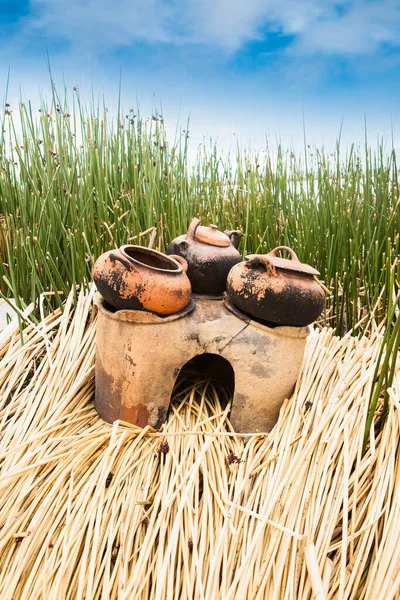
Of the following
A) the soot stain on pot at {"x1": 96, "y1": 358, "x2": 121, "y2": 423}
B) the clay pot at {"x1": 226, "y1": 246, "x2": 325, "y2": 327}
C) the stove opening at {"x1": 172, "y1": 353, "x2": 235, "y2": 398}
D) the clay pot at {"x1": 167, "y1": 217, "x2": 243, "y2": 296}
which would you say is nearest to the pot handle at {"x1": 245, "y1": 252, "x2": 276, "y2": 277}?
the clay pot at {"x1": 226, "y1": 246, "x2": 325, "y2": 327}

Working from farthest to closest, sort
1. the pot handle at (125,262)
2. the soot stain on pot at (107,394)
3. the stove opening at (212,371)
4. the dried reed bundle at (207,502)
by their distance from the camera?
the stove opening at (212,371) < the soot stain on pot at (107,394) < the pot handle at (125,262) < the dried reed bundle at (207,502)

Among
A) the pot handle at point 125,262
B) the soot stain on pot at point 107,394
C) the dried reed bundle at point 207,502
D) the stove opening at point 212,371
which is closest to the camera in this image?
the dried reed bundle at point 207,502

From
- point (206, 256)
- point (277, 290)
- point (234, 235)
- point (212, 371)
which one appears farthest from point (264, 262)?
point (212, 371)

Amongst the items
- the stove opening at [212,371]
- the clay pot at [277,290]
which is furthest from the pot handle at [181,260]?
the stove opening at [212,371]

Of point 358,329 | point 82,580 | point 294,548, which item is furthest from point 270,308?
point 358,329

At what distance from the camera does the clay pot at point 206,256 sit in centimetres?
137

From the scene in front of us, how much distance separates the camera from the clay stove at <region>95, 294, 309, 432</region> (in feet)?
4.15

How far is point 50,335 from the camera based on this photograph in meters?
1.65

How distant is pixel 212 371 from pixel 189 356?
8.9 inches

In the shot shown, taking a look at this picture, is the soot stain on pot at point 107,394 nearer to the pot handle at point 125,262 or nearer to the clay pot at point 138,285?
the clay pot at point 138,285

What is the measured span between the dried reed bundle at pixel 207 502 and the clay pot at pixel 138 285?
0.32 m

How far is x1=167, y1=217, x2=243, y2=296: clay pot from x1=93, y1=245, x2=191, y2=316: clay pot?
0.10 meters

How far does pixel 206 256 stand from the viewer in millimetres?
1364

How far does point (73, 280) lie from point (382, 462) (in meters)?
1.16
